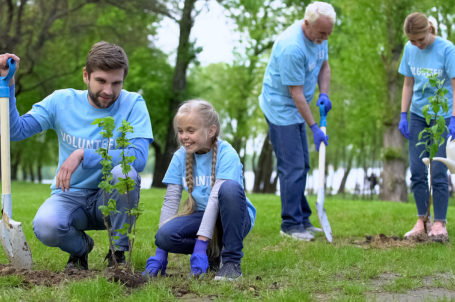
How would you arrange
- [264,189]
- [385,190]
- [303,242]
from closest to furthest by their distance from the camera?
[303,242]
[385,190]
[264,189]

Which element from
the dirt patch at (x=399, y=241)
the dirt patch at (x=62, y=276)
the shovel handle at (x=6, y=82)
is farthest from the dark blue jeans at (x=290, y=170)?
the shovel handle at (x=6, y=82)

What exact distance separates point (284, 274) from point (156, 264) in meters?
0.90

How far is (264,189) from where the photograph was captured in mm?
24547

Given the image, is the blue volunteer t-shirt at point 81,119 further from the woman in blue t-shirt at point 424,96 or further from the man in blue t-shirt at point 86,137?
the woman in blue t-shirt at point 424,96

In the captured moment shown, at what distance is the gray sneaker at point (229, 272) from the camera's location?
2984mm

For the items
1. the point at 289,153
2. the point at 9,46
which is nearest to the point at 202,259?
the point at 289,153

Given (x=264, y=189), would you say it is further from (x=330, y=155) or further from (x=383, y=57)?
(x=383, y=57)

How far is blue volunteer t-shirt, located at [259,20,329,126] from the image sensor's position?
4973 millimetres

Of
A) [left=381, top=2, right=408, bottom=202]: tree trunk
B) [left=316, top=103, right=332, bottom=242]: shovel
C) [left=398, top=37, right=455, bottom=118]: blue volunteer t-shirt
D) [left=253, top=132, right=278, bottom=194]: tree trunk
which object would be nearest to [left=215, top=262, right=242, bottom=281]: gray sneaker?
[left=316, top=103, right=332, bottom=242]: shovel

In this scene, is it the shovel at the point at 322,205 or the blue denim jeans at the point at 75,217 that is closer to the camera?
the blue denim jeans at the point at 75,217

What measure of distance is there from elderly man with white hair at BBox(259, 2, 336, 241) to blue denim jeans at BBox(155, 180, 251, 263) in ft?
6.10

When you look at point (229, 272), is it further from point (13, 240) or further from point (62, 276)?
point (13, 240)

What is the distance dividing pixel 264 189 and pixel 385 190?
9659 millimetres

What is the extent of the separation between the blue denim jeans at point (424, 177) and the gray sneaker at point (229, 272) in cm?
274
